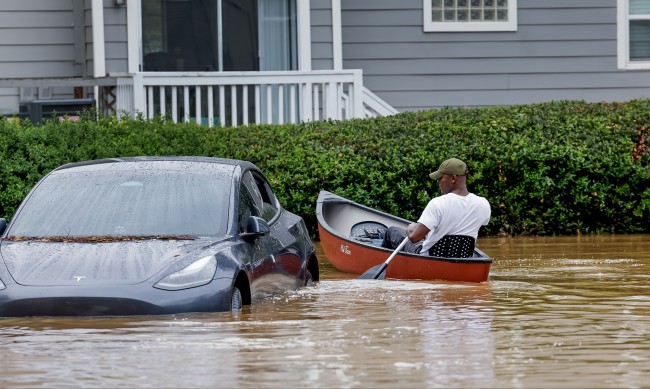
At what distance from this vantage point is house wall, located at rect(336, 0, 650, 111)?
21266 millimetres

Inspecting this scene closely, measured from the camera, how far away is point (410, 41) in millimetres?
21297

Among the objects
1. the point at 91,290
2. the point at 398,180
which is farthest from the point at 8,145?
the point at 91,290

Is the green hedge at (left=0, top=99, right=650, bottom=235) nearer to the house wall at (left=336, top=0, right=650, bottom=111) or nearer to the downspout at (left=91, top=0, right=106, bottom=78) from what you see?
the downspout at (left=91, top=0, right=106, bottom=78)

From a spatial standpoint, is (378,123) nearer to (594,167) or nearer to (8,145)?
(594,167)

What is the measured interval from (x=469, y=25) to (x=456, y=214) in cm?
915

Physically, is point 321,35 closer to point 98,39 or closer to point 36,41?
point 98,39

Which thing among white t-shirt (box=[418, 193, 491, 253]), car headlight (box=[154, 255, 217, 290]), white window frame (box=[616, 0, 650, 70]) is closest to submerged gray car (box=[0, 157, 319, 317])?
car headlight (box=[154, 255, 217, 290])

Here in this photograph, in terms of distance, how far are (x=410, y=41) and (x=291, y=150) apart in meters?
4.35

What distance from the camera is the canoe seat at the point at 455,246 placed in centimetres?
1291

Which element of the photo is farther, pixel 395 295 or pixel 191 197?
pixel 395 295

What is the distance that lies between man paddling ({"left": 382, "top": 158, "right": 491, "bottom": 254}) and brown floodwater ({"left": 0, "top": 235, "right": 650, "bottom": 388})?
671mm

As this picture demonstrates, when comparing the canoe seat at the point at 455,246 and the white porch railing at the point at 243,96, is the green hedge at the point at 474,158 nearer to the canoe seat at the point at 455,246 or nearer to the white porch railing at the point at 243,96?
the white porch railing at the point at 243,96

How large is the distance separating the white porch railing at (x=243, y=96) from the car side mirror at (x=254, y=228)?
853 cm

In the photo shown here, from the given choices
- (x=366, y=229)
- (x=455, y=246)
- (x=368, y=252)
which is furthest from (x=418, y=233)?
(x=366, y=229)
